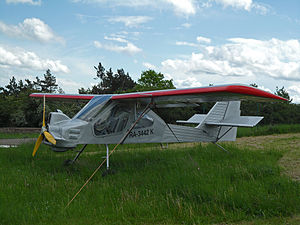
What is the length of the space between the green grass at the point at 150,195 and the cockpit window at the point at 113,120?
48.8 inches

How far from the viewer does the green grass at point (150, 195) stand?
15.3 feet

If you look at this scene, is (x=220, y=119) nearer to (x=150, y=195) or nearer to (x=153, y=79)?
(x=150, y=195)

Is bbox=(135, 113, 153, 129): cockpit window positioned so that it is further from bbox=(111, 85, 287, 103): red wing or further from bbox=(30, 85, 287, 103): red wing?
bbox=(111, 85, 287, 103): red wing

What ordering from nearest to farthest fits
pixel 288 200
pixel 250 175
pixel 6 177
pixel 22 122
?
pixel 288 200, pixel 250 175, pixel 6 177, pixel 22 122

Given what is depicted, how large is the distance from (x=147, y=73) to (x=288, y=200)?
50188 millimetres

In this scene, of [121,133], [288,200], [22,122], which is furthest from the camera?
[22,122]

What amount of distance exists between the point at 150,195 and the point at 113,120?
3372 mm

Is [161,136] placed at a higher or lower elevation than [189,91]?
lower

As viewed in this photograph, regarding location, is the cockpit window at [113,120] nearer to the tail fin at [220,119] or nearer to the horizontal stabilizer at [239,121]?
the tail fin at [220,119]

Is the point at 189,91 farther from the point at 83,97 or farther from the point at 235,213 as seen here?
the point at 83,97

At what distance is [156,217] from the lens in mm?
4688

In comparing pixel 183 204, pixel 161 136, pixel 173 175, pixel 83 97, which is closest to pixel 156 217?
pixel 183 204

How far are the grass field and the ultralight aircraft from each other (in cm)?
105

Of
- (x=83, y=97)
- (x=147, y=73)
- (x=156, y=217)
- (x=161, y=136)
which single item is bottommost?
(x=156, y=217)
